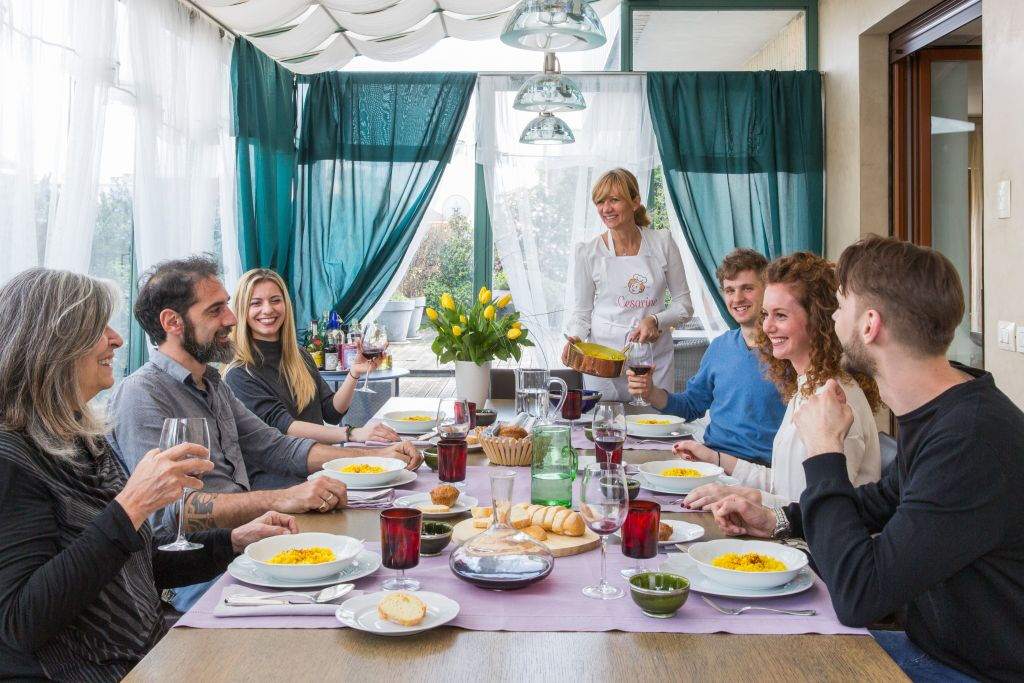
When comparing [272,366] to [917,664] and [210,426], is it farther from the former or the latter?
[917,664]

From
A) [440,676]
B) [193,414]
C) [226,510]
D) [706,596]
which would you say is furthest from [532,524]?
[193,414]

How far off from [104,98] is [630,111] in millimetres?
3099

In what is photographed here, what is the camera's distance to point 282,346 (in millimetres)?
3203

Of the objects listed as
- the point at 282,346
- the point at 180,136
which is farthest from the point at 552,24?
the point at 180,136

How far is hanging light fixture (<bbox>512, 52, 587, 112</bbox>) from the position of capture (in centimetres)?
363

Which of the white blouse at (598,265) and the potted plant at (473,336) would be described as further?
the white blouse at (598,265)

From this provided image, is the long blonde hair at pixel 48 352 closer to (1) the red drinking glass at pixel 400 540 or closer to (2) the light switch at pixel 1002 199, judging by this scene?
(1) the red drinking glass at pixel 400 540

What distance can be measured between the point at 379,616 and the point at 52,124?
2.79 metres

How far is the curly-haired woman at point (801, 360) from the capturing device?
213cm

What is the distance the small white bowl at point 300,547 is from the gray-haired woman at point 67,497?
17cm

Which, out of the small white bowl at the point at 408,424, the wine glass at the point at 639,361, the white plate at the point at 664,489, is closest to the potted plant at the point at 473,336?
the small white bowl at the point at 408,424

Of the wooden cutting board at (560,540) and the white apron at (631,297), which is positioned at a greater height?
the white apron at (631,297)

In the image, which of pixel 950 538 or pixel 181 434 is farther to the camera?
pixel 181 434

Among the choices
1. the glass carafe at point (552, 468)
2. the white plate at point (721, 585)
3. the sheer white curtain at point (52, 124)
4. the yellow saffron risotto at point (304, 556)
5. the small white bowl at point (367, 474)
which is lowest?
the white plate at point (721, 585)
